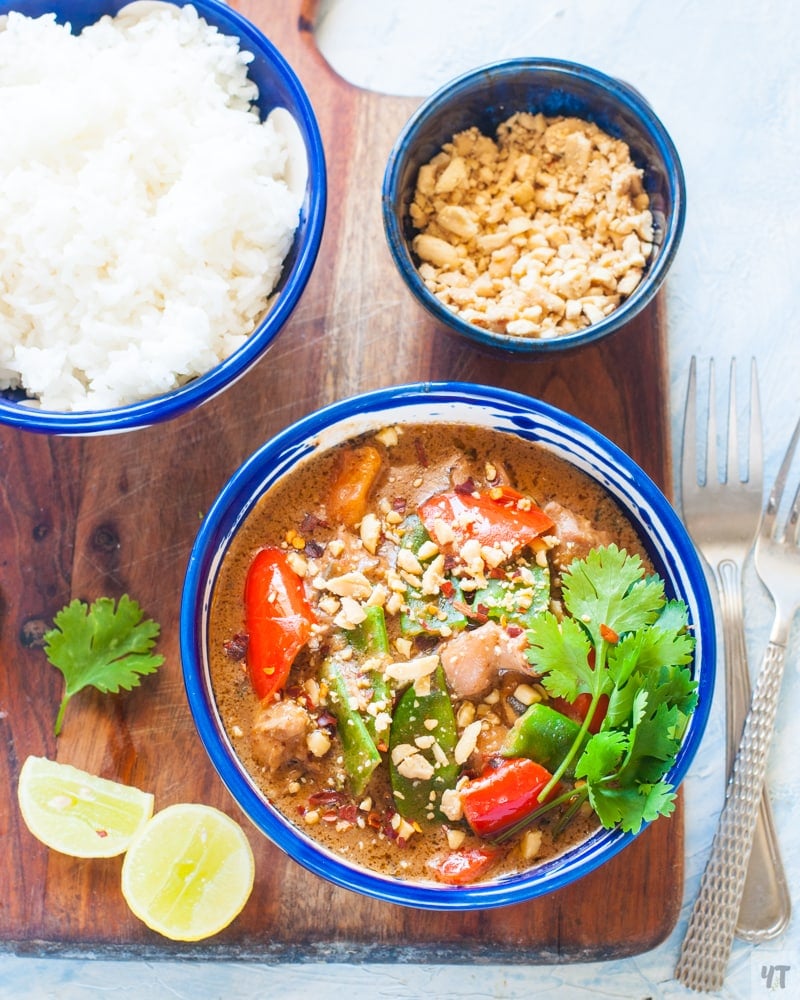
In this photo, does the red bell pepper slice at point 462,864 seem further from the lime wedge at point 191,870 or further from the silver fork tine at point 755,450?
the silver fork tine at point 755,450

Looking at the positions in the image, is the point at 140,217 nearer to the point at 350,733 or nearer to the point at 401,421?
the point at 401,421

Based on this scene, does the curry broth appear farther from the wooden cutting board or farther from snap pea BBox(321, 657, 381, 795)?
the wooden cutting board

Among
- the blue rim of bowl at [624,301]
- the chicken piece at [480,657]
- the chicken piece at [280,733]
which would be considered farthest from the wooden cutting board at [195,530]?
the chicken piece at [480,657]

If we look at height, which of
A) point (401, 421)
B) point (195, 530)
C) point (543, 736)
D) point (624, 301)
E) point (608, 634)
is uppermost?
point (624, 301)

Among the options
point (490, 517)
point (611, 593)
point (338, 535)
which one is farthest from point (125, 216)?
point (611, 593)

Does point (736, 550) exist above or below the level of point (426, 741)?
above

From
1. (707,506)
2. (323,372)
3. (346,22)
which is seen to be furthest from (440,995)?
(346,22)

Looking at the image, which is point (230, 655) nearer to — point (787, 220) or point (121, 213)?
point (121, 213)

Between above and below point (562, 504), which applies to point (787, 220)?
above
